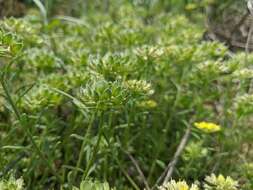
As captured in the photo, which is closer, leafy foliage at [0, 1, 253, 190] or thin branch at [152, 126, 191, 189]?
leafy foliage at [0, 1, 253, 190]

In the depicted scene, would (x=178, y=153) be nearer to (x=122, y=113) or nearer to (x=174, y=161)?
(x=174, y=161)

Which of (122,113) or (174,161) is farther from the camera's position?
(122,113)

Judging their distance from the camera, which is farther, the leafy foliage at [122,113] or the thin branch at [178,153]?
the thin branch at [178,153]

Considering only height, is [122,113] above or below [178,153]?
above

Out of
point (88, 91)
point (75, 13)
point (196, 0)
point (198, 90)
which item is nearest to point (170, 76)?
point (198, 90)

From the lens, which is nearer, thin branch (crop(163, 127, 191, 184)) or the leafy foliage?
the leafy foliage

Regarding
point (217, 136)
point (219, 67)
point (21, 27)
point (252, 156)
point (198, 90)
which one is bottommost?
point (252, 156)

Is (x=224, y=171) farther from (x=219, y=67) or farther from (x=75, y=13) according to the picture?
(x=75, y=13)

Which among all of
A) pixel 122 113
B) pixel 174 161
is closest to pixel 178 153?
pixel 174 161

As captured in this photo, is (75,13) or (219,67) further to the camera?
(75,13)

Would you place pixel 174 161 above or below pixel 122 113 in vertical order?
below

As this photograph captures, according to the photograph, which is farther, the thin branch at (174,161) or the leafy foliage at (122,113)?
the thin branch at (174,161)
